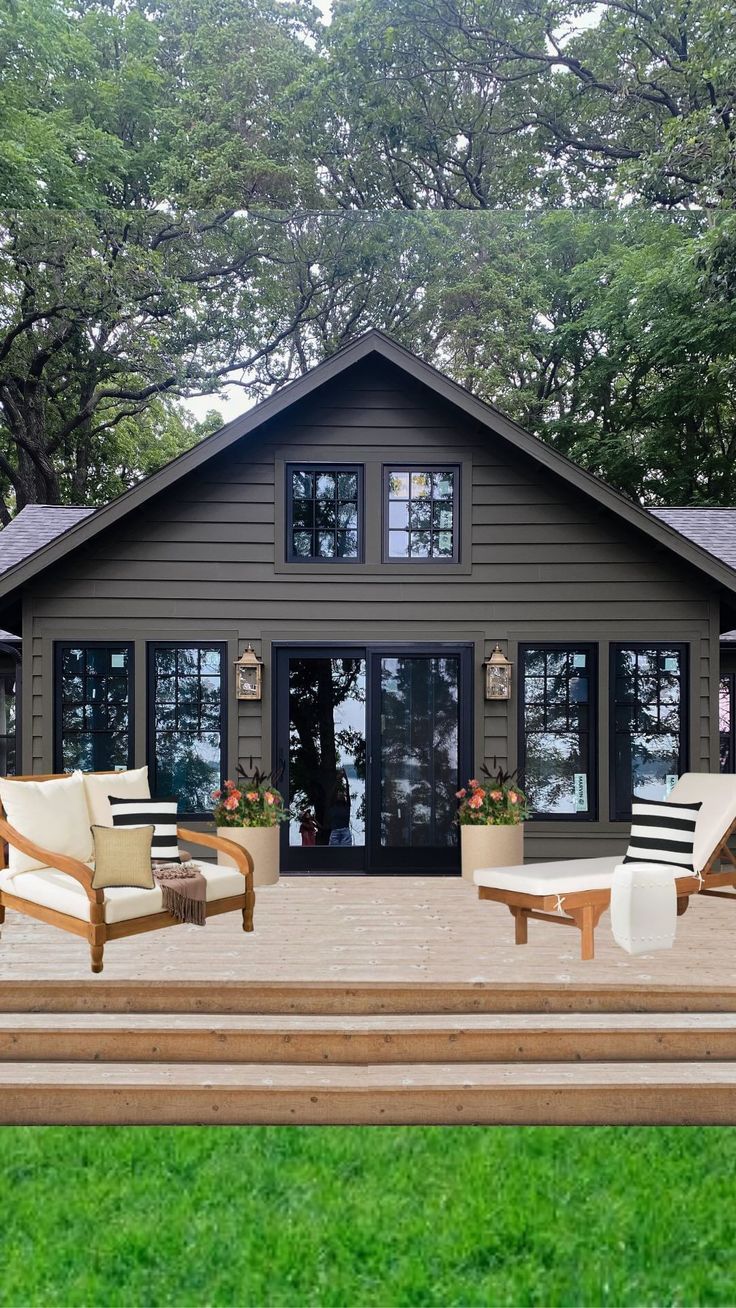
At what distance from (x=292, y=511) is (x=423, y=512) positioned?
111 centimetres

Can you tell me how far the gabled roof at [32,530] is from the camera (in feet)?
29.2

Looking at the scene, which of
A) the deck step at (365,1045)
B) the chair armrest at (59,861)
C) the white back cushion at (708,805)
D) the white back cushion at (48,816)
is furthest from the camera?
the white back cushion at (708,805)

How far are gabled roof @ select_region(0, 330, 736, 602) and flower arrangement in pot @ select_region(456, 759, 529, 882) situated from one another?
93.0 inches

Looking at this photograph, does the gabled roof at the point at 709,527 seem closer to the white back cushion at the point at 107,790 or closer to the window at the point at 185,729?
the window at the point at 185,729

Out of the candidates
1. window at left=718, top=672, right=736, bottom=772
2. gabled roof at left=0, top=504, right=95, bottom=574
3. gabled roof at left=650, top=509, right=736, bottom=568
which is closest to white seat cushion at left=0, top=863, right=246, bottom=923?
gabled roof at left=0, top=504, right=95, bottom=574

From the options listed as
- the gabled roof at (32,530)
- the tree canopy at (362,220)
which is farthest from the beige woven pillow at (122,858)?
the tree canopy at (362,220)

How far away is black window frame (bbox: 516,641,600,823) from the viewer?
25.8ft

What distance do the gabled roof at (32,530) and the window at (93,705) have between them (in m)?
1.24

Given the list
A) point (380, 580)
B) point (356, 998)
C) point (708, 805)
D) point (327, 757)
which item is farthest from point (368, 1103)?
point (380, 580)

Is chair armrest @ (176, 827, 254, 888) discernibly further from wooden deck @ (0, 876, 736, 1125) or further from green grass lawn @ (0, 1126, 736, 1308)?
green grass lawn @ (0, 1126, 736, 1308)

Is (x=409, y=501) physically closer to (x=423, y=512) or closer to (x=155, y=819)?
(x=423, y=512)

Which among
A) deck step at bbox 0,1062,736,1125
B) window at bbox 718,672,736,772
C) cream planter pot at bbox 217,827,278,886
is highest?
window at bbox 718,672,736,772

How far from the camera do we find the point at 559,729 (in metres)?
7.96

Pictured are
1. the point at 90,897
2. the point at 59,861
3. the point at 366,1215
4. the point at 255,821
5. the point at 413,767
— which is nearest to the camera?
the point at 366,1215
